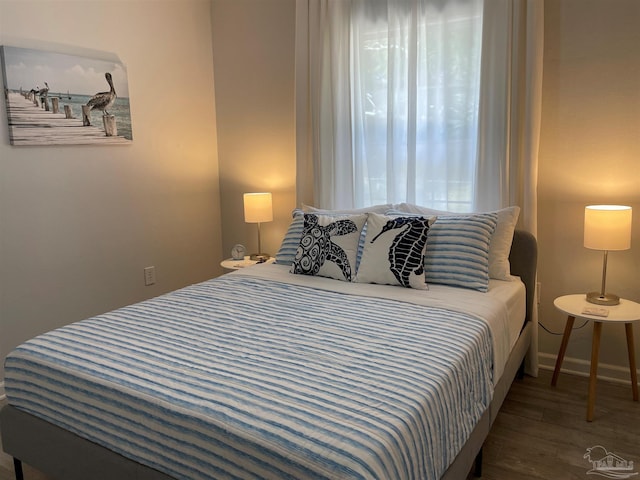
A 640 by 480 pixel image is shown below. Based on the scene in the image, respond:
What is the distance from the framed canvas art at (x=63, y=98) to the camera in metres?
2.69

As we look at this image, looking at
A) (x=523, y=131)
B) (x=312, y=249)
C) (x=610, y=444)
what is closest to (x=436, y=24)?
(x=523, y=131)

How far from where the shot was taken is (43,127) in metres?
2.81

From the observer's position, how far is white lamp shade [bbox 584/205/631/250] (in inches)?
93.8

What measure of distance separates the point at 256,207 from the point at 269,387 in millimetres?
2215

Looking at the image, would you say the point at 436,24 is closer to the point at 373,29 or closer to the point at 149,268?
the point at 373,29

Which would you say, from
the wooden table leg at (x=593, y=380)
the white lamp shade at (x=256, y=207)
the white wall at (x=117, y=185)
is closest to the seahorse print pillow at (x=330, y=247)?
the white lamp shade at (x=256, y=207)

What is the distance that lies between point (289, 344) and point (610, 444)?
1538 mm

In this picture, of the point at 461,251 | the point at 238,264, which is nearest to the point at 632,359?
the point at 461,251

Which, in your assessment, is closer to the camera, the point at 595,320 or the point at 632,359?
the point at 595,320

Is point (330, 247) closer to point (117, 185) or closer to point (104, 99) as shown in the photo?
point (117, 185)

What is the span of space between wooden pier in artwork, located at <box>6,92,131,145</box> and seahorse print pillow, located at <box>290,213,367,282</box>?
1.48 metres

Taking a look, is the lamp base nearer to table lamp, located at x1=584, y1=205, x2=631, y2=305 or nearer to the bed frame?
table lamp, located at x1=584, y1=205, x2=631, y2=305

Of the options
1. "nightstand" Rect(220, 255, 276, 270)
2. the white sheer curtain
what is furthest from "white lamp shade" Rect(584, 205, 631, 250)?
"nightstand" Rect(220, 255, 276, 270)

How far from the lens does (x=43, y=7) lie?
9.10 feet
